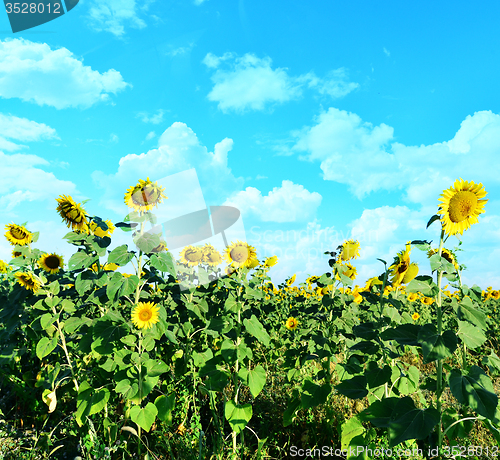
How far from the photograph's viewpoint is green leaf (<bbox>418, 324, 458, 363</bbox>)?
77.5 inches

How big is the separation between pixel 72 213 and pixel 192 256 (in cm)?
150

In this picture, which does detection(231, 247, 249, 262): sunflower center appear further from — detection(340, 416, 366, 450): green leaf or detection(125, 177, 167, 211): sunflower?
detection(340, 416, 366, 450): green leaf

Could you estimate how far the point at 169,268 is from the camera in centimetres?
274

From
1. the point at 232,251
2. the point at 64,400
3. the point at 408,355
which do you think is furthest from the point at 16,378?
the point at 408,355

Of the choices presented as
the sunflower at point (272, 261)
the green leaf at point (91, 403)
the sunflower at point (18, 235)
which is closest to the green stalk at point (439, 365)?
the green leaf at point (91, 403)

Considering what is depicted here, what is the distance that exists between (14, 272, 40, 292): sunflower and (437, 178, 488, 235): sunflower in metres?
3.98

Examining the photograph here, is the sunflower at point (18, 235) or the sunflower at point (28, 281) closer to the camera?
Result: the sunflower at point (28, 281)

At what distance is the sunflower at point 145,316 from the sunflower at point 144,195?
90cm

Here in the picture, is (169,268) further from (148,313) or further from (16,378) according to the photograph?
(16,378)

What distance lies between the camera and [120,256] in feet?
9.39

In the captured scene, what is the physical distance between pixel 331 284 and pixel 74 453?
3.26 m

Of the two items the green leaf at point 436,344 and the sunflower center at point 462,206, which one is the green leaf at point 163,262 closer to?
the green leaf at point 436,344

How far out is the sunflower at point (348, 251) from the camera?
377cm

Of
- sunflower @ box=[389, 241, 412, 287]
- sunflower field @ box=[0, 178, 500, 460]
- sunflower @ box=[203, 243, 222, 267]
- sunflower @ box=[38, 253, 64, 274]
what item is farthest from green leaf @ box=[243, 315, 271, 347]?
sunflower @ box=[38, 253, 64, 274]
